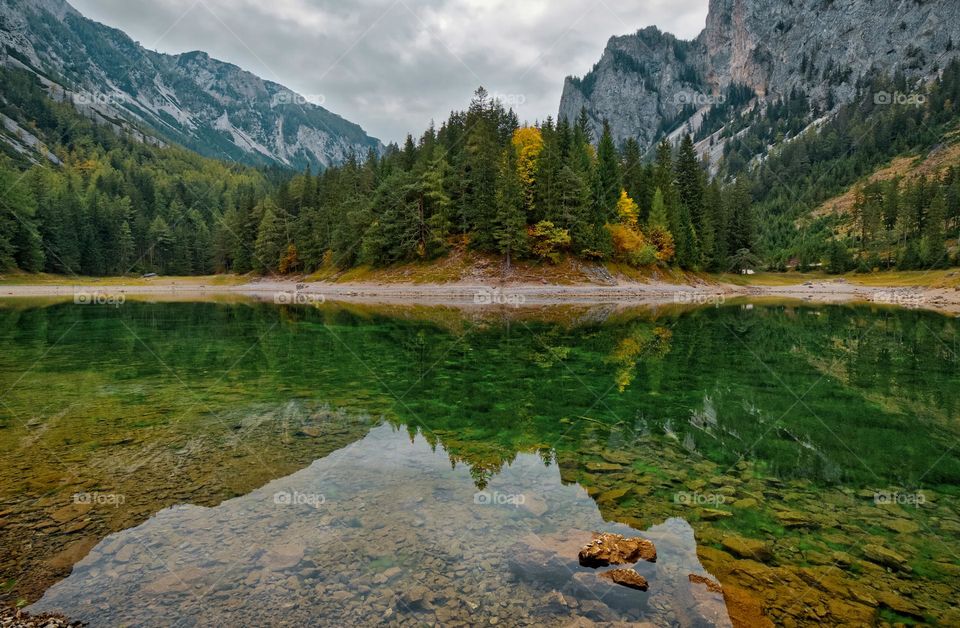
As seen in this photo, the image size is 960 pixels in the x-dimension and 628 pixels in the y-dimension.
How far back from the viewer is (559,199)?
68438 millimetres

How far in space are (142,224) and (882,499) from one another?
16234 centimetres

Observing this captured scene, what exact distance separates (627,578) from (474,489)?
3829 mm

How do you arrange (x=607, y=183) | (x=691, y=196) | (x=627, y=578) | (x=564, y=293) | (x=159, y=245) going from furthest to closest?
(x=159, y=245) → (x=691, y=196) → (x=607, y=183) → (x=564, y=293) → (x=627, y=578)

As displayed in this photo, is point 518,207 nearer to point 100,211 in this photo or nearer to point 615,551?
point 615,551

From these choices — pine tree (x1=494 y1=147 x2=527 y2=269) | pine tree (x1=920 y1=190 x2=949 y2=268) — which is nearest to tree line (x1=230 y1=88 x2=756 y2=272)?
pine tree (x1=494 y1=147 x2=527 y2=269)

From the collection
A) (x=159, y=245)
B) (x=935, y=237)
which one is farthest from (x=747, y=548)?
(x=159, y=245)

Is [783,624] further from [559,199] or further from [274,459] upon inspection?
[559,199]

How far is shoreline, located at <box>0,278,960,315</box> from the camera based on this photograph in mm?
58688

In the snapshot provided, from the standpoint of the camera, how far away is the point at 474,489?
973cm

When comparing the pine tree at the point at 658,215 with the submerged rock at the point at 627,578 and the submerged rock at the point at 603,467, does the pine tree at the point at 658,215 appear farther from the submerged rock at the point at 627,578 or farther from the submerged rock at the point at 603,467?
the submerged rock at the point at 627,578

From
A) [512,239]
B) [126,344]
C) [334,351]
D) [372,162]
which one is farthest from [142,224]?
[334,351]

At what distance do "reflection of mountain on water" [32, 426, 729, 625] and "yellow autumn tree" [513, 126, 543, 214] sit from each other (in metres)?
64.5

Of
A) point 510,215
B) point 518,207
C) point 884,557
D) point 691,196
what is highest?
point 691,196

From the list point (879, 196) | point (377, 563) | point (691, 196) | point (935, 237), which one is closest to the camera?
point (377, 563)
